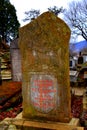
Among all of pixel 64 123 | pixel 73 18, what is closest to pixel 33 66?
pixel 64 123

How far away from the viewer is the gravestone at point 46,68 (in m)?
4.94

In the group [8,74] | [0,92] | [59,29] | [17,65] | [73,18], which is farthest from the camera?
[73,18]

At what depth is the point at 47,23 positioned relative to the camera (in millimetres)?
5039

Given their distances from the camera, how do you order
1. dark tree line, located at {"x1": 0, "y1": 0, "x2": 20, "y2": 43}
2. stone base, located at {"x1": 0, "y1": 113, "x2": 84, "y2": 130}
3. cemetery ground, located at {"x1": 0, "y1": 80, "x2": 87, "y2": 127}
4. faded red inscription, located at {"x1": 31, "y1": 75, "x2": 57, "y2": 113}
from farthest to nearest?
dark tree line, located at {"x1": 0, "y1": 0, "x2": 20, "y2": 43} → cemetery ground, located at {"x1": 0, "y1": 80, "x2": 87, "y2": 127} → faded red inscription, located at {"x1": 31, "y1": 75, "x2": 57, "y2": 113} → stone base, located at {"x1": 0, "y1": 113, "x2": 84, "y2": 130}

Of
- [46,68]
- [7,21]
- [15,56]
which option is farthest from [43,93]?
[7,21]

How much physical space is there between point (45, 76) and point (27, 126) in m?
1.02

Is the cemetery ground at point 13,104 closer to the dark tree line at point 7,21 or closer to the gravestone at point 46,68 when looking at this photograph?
the gravestone at point 46,68

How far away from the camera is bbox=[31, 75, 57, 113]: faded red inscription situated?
16.6 feet

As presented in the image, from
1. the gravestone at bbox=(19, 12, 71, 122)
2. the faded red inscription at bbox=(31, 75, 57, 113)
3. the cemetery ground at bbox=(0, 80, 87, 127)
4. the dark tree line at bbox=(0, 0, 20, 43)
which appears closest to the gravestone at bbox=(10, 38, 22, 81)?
the cemetery ground at bbox=(0, 80, 87, 127)

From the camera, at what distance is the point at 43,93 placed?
514 cm

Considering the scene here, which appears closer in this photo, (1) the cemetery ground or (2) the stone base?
(2) the stone base

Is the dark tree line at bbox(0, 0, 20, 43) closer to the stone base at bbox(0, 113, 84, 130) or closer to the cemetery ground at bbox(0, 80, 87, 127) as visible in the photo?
the cemetery ground at bbox(0, 80, 87, 127)

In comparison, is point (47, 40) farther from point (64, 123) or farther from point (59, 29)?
point (64, 123)

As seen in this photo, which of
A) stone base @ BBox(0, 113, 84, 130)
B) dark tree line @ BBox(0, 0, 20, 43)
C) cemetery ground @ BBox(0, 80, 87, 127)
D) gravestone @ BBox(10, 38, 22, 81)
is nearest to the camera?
stone base @ BBox(0, 113, 84, 130)
